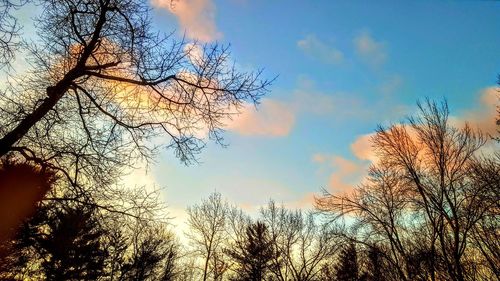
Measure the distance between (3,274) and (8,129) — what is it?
709 cm

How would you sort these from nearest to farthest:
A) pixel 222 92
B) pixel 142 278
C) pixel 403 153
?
pixel 222 92, pixel 403 153, pixel 142 278

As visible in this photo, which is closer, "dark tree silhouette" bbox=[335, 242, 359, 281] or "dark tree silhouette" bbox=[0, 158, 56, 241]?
"dark tree silhouette" bbox=[0, 158, 56, 241]

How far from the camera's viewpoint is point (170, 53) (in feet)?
21.2

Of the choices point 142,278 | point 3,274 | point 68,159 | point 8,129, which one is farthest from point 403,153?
point 142,278

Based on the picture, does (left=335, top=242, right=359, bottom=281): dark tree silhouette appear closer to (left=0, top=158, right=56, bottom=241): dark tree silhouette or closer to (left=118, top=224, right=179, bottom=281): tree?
(left=118, top=224, right=179, bottom=281): tree

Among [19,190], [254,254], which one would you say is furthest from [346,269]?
[19,190]

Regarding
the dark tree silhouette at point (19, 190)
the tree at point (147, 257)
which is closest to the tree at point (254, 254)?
the tree at point (147, 257)

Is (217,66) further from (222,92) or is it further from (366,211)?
(366,211)

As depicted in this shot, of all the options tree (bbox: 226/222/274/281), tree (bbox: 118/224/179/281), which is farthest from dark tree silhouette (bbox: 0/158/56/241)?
tree (bbox: 226/222/274/281)

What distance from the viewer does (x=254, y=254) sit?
31562 mm

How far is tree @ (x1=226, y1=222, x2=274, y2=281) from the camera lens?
30.7 m

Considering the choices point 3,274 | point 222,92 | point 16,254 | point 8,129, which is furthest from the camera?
point 3,274

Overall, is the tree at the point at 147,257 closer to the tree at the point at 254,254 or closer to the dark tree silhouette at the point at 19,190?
the tree at the point at 254,254

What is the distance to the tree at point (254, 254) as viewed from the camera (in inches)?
1209
